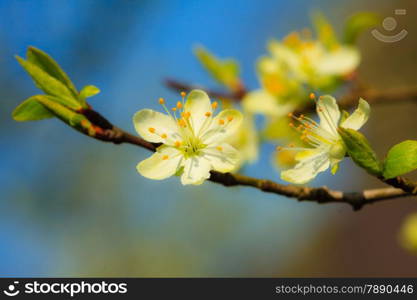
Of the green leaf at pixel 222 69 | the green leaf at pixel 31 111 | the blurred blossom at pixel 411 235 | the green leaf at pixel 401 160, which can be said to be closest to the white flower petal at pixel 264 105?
the green leaf at pixel 222 69

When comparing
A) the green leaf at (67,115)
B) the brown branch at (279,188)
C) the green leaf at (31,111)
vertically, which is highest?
the green leaf at (31,111)

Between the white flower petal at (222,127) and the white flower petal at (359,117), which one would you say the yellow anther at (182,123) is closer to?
the white flower petal at (222,127)

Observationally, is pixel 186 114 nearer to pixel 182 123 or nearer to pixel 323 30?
pixel 182 123

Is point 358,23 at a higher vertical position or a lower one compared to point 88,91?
higher

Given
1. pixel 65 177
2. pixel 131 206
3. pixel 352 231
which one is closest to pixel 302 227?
pixel 352 231

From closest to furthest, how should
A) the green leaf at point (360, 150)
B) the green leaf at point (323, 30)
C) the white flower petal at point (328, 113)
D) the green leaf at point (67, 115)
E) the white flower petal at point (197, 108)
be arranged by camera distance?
the green leaf at point (360, 150)
the green leaf at point (67, 115)
the white flower petal at point (328, 113)
the white flower petal at point (197, 108)
the green leaf at point (323, 30)

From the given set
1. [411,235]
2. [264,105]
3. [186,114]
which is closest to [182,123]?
[186,114]
